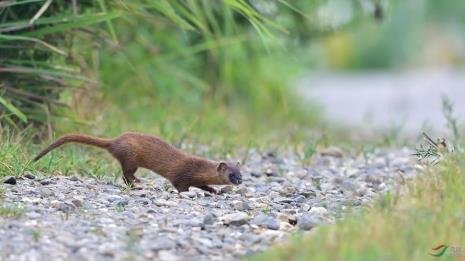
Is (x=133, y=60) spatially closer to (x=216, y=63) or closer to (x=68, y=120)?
(x=216, y=63)

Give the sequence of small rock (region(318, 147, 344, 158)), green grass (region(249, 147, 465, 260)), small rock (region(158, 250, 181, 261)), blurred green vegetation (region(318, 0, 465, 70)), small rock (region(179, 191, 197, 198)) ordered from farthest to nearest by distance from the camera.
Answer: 1. blurred green vegetation (region(318, 0, 465, 70))
2. small rock (region(318, 147, 344, 158))
3. small rock (region(179, 191, 197, 198))
4. small rock (region(158, 250, 181, 261))
5. green grass (region(249, 147, 465, 260))

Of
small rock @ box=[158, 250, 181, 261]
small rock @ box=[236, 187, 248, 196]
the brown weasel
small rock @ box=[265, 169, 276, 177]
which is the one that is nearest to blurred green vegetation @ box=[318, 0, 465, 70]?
small rock @ box=[265, 169, 276, 177]

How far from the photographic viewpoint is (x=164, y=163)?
18.6 ft

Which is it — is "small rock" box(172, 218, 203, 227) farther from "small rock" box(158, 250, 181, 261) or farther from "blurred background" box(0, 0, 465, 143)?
"blurred background" box(0, 0, 465, 143)

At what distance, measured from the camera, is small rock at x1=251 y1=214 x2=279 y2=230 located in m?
4.55

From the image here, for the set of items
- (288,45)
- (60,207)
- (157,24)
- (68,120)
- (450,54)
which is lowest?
(60,207)

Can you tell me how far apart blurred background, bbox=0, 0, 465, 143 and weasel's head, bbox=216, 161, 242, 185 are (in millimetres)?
783

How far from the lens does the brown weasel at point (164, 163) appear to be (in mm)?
5590

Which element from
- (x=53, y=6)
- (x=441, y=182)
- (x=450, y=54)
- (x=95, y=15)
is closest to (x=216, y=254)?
(x=441, y=182)

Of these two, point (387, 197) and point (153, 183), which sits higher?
point (387, 197)

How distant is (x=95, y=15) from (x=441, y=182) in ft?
7.56

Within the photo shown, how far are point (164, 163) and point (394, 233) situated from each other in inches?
76.4

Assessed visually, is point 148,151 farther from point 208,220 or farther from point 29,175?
point 208,220

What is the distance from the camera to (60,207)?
4629mm
